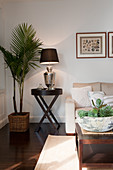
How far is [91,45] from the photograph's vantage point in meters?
3.92

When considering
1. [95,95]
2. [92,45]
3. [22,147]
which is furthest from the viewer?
[92,45]

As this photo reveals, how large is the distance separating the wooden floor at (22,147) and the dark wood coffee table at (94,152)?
620 mm

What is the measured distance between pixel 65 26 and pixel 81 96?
5.11 ft

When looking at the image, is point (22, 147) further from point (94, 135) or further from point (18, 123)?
point (94, 135)

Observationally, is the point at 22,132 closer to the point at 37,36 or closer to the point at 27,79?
the point at 27,79

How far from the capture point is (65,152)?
243cm

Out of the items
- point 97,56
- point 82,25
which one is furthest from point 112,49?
point 82,25

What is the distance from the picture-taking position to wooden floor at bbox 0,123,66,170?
2117 mm

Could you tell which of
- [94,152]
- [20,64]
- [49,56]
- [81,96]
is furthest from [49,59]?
[94,152]

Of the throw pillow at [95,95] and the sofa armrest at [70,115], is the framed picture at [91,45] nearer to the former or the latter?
the throw pillow at [95,95]

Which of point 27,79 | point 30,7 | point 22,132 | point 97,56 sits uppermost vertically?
point 30,7

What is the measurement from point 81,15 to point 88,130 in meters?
2.76

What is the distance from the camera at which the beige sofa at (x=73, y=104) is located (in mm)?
3152

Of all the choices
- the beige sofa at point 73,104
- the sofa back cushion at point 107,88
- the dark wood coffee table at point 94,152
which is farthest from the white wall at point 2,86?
the dark wood coffee table at point 94,152
